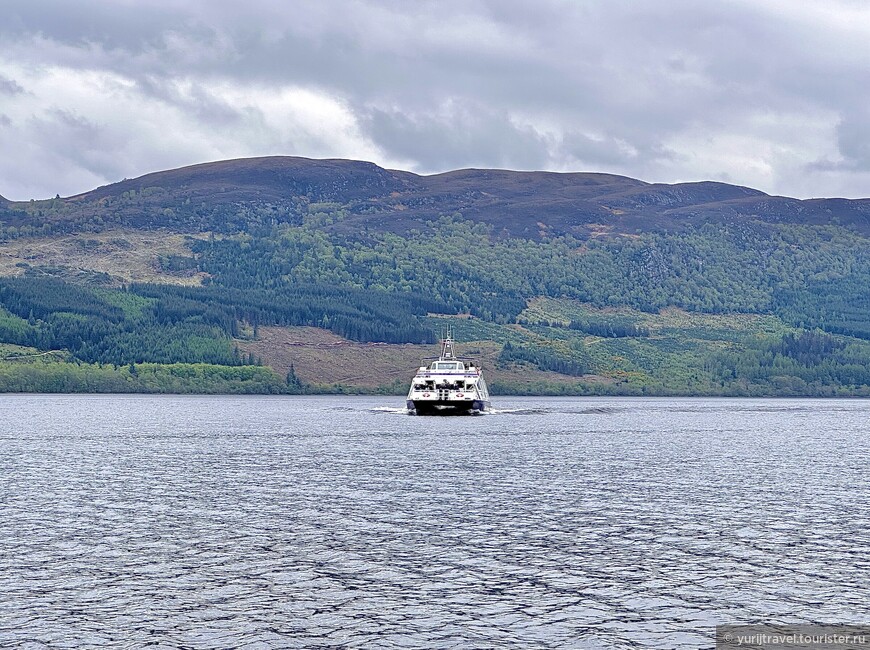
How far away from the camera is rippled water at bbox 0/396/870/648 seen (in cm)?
4053

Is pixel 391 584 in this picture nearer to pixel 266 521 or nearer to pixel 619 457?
pixel 266 521

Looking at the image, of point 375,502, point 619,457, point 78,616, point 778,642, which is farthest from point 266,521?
point 619,457

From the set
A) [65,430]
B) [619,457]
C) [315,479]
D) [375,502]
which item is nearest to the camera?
[375,502]

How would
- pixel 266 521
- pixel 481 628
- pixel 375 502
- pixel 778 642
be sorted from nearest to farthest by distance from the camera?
pixel 778 642
pixel 481 628
pixel 266 521
pixel 375 502

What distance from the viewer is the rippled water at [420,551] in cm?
4053

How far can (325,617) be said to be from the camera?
41531 mm

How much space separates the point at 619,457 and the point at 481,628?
3419 inches

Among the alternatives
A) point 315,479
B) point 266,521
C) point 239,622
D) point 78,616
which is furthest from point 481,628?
point 315,479

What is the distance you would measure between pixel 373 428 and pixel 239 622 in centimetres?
14117

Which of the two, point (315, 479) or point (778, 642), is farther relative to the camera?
point (315, 479)

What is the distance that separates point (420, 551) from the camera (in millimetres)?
56250

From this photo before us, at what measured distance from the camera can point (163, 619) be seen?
41000mm

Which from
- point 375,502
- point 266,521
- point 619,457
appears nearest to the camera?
point 266,521

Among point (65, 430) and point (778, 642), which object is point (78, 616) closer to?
point (778, 642)
